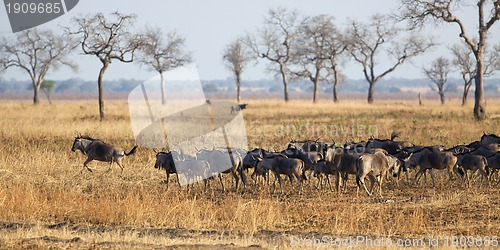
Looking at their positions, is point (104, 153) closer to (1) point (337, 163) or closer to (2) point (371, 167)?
(1) point (337, 163)

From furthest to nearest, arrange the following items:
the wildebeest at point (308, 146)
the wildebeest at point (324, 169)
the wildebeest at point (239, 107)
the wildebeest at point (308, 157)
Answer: the wildebeest at point (239, 107) < the wildebeest at point (308, 146) < the wildebeest at point (308, 157) < the wildebeest at point (324, 169)

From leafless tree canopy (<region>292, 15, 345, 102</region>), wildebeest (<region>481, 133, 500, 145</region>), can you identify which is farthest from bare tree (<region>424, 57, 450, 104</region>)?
wildebeest (<region>481, 133, 500, 145</region>)

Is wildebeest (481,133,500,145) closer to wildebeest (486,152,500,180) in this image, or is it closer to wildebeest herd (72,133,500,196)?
wildebeest herd (72,133,500,196)

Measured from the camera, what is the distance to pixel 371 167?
1580 centimetres

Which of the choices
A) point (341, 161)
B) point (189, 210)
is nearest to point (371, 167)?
point (341, 161)

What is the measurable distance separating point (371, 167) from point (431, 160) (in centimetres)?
205

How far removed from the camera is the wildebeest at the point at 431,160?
17.0m

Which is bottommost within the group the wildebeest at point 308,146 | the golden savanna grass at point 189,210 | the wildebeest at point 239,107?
the golden savanna grass at point 189,210

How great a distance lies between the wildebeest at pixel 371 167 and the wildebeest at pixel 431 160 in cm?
146

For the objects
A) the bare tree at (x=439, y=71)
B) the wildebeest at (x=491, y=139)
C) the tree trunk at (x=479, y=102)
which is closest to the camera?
the wildebeest at (x=491, y=139)

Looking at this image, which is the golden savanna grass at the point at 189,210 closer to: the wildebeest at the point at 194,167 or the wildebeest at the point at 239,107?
the wildebeest at the point at 194,167

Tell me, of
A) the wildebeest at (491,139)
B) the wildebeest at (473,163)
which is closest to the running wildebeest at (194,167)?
the wildebeest at (473,163)

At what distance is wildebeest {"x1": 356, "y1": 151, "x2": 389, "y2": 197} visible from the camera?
1566 centimetres

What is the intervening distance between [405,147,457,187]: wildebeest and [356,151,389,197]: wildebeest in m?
1.46
